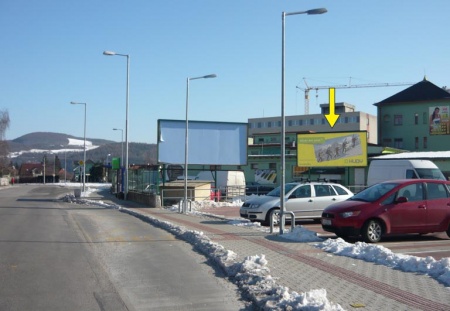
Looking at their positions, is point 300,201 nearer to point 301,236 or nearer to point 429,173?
point 301,236

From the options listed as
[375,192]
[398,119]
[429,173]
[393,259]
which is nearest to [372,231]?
[375,192]

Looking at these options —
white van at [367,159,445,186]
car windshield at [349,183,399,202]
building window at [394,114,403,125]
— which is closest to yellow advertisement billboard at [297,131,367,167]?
white van at [367,159,445,186]

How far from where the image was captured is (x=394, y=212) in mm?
13711

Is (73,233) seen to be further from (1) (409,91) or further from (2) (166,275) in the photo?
(1) (409,91)

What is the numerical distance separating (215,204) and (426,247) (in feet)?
64.1

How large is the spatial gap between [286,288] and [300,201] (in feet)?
38.7

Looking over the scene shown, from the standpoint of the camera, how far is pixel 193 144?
38625mm

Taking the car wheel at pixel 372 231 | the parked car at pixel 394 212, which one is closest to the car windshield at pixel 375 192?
the parked car at pixel 394 212

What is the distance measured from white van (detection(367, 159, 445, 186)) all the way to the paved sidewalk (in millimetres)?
21289

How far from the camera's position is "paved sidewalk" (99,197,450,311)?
7098mm

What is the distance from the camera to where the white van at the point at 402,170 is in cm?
3219

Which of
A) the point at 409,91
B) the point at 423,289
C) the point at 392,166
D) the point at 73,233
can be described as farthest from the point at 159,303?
the point at 409,91

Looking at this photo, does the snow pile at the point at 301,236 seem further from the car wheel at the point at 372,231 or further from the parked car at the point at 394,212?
the car wheel at the point at 372,231

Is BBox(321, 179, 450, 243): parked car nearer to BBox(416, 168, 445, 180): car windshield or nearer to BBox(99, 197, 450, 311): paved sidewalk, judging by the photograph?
BBox(99, 197, 450, 311): paved sidewalk
